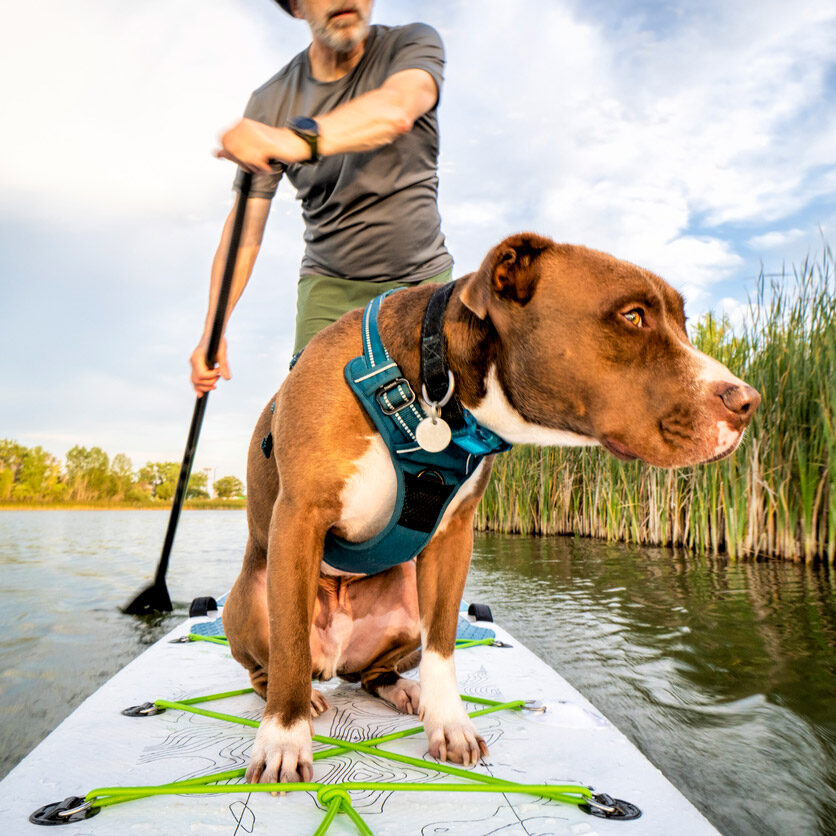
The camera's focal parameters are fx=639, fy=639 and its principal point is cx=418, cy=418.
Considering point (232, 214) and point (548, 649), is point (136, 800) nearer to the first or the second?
point (232, 214)

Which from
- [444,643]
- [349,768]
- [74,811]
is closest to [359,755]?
[349,768]

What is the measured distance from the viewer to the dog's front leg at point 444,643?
1.80 metres

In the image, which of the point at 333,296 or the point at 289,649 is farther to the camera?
the point at 333,296

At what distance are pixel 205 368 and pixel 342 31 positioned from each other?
1610 mm

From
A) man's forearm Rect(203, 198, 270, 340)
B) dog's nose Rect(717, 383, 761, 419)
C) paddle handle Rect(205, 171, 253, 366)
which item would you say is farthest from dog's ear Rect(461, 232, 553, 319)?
man's forearm Rect(203, 198, 270, 340)

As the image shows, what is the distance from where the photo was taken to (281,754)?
161 centimetres

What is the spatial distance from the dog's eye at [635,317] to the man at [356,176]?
1.14 metres

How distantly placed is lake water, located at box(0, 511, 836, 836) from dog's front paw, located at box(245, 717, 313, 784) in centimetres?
75

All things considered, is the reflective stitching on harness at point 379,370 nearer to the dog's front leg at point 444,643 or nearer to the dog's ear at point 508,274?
→ the dog's ear at point 508,274

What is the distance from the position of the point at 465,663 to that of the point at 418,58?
8.23 ft

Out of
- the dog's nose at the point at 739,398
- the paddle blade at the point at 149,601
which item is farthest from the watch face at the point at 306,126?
the paddle blade at the point at 149,601

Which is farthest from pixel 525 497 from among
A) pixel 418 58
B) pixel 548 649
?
pixel 418 58

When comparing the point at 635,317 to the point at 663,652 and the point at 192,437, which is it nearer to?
the point at 663,652

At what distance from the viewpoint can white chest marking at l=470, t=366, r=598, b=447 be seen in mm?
1742
